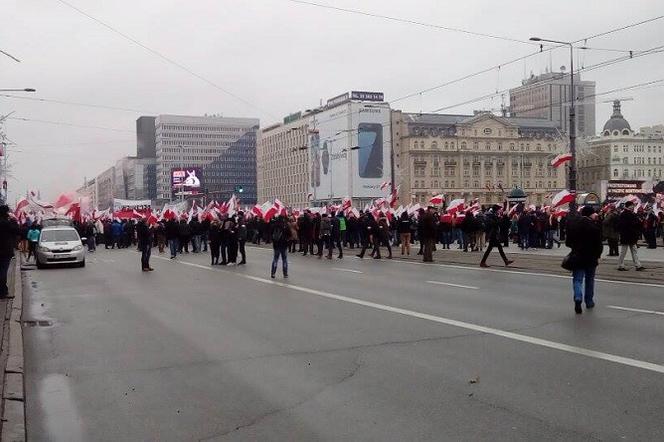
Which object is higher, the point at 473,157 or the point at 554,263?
the point at 473,157

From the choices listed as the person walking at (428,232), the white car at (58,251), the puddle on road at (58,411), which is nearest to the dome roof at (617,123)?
the person walking at (428,232)

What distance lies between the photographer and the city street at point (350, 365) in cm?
572

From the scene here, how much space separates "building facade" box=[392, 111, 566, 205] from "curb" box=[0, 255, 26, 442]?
103m

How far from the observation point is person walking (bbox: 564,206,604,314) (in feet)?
36.5

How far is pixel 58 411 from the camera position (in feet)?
20.9

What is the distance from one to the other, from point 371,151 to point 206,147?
68169 mm

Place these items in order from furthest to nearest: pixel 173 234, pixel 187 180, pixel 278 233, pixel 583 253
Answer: pixel 187 180 < pixel 173 234 < pixel 278 233 < pixel 583 253

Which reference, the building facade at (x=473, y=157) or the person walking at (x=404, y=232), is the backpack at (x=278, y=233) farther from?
the building facade at (x=473, y=157)

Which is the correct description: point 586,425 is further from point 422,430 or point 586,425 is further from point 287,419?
point 287,419

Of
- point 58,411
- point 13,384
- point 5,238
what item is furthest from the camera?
point 5,238

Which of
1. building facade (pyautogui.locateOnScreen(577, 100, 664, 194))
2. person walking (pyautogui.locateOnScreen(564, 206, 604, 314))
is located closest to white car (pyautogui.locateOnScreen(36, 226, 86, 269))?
person walking (pyautogui.locateOnScreen(564, 206, 604, 314))

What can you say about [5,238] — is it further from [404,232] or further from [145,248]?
[404,232]

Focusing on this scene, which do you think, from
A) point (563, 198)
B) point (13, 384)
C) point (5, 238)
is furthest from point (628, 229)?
point (13, 384)

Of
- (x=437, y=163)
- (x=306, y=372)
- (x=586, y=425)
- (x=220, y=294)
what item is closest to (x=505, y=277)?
(x=220, y=294)
